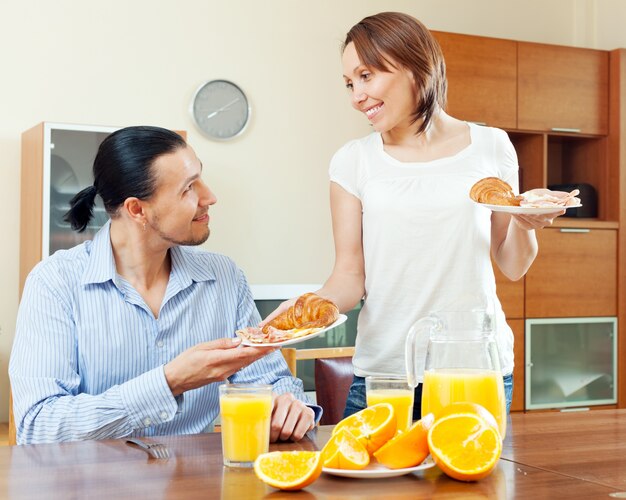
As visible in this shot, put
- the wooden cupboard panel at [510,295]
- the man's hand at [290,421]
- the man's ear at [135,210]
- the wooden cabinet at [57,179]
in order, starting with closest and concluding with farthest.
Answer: the man's hand at [290,421] → the man's ear at [135,210] → the wooden cabinet at [57,179] → the wooden cupboard panel at [510,295]

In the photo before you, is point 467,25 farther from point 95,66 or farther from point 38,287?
point 38,287

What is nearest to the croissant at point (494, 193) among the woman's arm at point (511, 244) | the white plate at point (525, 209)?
the white plate at point (525, 209)

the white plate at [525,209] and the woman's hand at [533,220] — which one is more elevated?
the white plate at [525,209]

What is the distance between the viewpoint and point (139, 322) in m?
1.82

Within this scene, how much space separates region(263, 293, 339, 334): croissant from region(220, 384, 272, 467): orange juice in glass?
0.27 m

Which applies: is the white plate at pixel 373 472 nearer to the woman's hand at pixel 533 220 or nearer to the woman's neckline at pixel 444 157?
the woman's hand at pixel 533 220

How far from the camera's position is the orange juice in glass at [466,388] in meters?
1.27

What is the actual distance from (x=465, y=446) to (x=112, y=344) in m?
0.85

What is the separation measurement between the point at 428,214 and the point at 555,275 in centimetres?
301

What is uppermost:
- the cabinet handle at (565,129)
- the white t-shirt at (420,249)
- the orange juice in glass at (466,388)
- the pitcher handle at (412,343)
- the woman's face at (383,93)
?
the cabinet handle at (565,129)

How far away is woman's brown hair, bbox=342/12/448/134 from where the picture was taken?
182 cm

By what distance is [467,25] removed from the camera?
16.3ft

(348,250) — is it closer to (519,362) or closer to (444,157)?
(444,157)

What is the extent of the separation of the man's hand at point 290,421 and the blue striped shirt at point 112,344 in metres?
0.16
